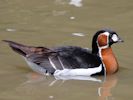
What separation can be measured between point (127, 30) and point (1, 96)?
461cm

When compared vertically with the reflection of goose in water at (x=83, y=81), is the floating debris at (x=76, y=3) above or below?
below

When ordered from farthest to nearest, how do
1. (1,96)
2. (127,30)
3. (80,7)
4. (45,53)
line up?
(80,7)
(127,30)
(45,53)
(1,96)

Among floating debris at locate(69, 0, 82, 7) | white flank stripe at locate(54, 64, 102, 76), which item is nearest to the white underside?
white flank stripe at locate(54, 64, 102, 76)

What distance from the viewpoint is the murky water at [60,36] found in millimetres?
9992

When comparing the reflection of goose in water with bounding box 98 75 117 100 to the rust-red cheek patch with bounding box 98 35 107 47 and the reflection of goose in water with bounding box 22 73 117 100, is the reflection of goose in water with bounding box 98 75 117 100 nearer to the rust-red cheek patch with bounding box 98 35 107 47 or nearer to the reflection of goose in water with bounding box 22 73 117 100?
the reflection of goose in water with bounding box 22 73 117 100

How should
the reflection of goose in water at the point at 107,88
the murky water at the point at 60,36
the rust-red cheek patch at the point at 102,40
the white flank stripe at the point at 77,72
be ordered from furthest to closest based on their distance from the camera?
the rust-red cheek patch at the point at 102,40
the white flank stripe at the point at 77,72
the murky water at the point at 60,36
the reflection of goose in water at the point at 107,88

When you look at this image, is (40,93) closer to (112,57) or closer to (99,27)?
(112,57)

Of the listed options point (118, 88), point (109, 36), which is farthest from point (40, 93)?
point (109, 36)

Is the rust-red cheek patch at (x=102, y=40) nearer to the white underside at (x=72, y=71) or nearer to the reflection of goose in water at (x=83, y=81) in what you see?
the white underside at (x=72, y=71)

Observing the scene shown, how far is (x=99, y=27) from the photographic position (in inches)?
541

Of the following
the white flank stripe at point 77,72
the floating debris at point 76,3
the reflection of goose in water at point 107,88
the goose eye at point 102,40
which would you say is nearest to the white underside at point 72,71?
the white flank stripe at point 77,72

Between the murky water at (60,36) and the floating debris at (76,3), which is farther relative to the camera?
the floating debris at (76,3)

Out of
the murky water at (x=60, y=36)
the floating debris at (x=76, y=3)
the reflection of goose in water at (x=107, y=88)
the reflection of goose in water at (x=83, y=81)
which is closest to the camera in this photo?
the reflection of goose in water at (x=107, y=88)

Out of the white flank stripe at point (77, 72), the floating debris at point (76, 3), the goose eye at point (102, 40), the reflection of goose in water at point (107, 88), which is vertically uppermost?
the goose eye at point (102, 40)
